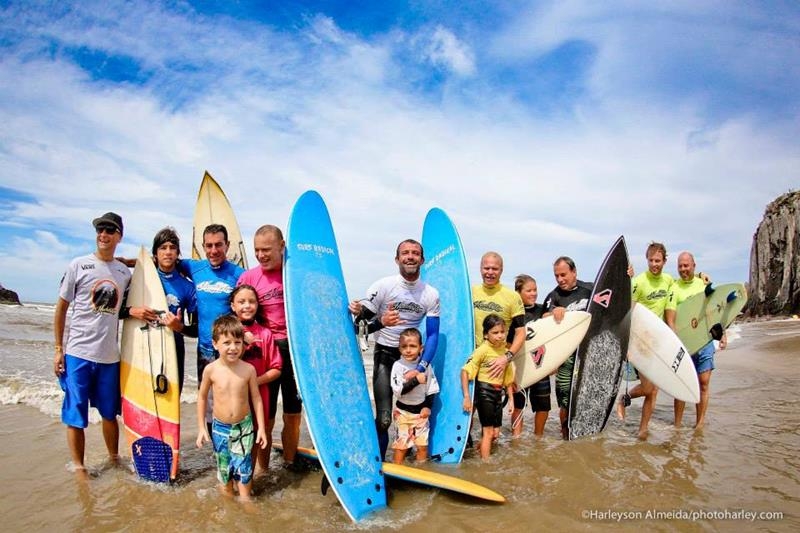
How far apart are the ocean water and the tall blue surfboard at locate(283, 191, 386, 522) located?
0.72 feet

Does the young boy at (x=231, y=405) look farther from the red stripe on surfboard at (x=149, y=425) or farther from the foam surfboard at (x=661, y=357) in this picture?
the foam surfboard at (x=661, y=357)

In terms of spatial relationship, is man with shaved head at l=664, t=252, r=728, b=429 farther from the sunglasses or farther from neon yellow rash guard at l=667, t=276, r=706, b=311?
the sunglasses

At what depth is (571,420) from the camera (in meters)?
4.49

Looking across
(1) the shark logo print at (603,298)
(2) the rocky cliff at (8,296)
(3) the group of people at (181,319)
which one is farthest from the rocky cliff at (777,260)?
(2) the rocky cliff at (8,296)

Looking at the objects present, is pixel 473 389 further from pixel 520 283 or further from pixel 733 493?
pixel 733 493

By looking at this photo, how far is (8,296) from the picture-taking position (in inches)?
1364

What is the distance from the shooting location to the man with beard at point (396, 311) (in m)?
3.63

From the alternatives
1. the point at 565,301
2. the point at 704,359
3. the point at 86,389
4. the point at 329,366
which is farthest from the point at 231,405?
the point at 704,359

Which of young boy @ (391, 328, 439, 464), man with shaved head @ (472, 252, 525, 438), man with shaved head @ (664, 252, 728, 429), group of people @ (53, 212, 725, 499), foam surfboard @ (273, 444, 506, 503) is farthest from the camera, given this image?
man with shaved head @ (664, 252, 728, 429)

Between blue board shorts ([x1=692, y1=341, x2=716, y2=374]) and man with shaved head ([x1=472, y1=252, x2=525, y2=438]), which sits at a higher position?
man with shaved head ([x1=472, y1=252, x2=525, y2=438])

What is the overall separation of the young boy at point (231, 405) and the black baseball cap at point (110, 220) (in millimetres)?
1274

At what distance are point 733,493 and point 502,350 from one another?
1.79 meters

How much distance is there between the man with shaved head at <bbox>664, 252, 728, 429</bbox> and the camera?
5004mm

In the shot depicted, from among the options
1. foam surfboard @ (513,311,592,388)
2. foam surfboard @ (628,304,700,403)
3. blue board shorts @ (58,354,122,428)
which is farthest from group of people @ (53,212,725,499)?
foam surfboard @ (628,304,700,403)
